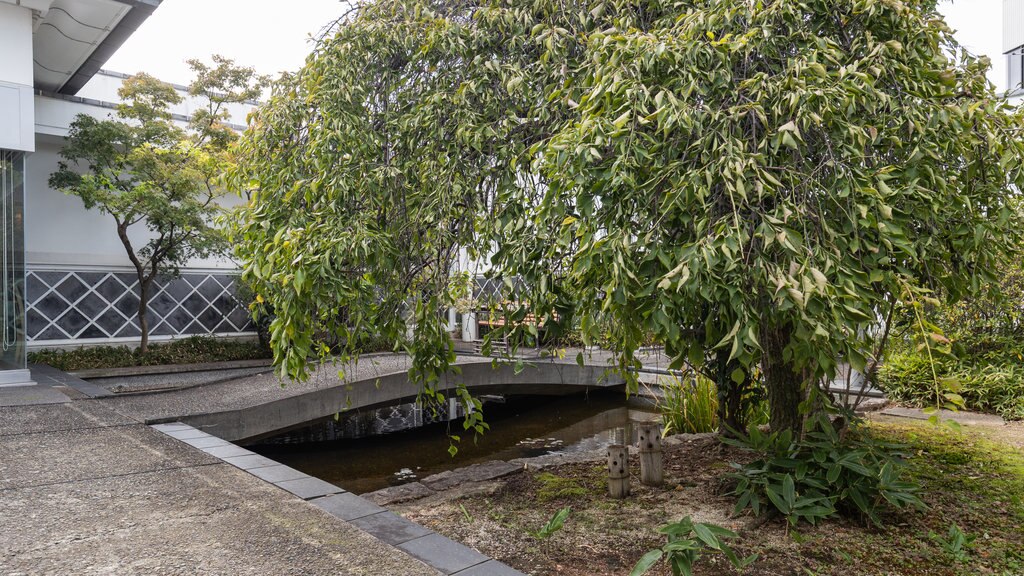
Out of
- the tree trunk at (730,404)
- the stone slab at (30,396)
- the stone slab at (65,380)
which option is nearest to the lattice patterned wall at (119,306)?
the stone slab at (65,380)

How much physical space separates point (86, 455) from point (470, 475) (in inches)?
100

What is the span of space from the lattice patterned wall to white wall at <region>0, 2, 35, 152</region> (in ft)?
13.4

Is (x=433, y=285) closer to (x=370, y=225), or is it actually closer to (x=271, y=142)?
(x=370, y=225)

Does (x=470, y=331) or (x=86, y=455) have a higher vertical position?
(x=470, y=331)

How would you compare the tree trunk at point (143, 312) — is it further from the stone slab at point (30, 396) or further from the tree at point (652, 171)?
the tree at point (652, 171)

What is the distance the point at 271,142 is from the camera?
13.5ft

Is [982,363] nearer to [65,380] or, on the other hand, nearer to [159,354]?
[65,380]

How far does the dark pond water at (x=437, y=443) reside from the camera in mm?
6598

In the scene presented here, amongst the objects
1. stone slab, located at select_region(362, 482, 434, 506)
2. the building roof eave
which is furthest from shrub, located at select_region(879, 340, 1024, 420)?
the building roof eave

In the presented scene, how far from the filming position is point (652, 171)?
263cm

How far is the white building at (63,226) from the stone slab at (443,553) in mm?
7601

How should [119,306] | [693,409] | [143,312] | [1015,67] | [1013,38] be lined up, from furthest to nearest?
[1015,67]
[1013,38]
[119,306]
[143,312]
[693,409]

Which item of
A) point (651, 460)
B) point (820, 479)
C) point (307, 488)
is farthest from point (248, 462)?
point (820, 479)

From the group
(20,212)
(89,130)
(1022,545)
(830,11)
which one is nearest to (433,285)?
(830,11)
